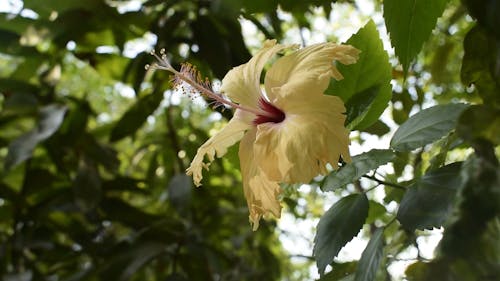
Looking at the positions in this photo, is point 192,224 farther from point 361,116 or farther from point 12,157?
point 361,116

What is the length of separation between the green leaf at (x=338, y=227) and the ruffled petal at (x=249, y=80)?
129 millimetres

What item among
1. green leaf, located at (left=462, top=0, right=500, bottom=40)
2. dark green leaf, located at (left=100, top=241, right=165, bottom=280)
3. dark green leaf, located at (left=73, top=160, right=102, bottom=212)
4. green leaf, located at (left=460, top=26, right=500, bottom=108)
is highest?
green leaf, located at (left=462, top=0, right=500, bottom=40)

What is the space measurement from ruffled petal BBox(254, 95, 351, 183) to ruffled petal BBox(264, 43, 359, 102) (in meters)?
0.01

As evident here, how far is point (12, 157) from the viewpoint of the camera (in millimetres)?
1230

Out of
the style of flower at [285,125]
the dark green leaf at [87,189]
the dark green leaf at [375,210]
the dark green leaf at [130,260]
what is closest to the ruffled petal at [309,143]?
the style of flower at [285,125]

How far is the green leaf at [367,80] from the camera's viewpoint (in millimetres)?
583

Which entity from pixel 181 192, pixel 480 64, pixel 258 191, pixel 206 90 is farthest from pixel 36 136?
pixel 480 64

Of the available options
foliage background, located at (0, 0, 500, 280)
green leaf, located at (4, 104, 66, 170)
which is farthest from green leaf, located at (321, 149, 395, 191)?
green leaf, located at (4, 104, 66, 170)

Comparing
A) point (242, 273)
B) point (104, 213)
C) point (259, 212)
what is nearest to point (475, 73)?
point (259, 212)

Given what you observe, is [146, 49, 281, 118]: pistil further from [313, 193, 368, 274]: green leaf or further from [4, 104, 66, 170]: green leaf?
[4, 104, 66, 170]: green leaf

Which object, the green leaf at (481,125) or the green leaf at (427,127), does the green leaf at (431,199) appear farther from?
the green leaf at (481,125)

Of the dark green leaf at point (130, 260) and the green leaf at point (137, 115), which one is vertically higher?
the green leaf at point (137, 115)

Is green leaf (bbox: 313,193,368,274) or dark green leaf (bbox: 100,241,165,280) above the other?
green leaf (bbox: 313,193,368,274)

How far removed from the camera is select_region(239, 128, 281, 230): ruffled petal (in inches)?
20.8
